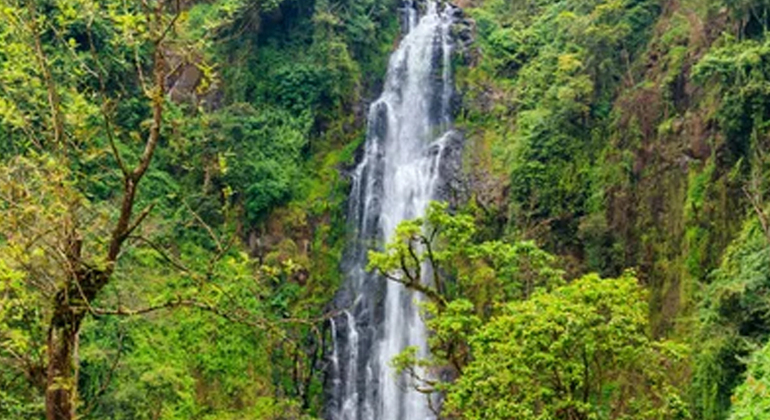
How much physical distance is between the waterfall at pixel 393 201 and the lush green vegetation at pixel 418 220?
0.65 metres

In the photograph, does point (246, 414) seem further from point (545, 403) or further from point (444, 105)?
point (444, 105)

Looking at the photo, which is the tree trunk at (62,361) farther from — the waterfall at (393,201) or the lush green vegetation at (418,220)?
the waterfall at (393,201)

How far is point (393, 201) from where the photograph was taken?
22859 mm

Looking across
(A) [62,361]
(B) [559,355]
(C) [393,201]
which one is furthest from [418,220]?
(C) [393,201]

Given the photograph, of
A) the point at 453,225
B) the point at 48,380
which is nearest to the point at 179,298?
the point at 48,380

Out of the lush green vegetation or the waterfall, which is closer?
the lush green vegetation

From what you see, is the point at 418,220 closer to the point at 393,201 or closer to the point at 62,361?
the point at 62,361

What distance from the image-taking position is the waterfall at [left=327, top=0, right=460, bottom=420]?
65.2 feet

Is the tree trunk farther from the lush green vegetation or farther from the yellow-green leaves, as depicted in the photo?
the yellow-green leaves

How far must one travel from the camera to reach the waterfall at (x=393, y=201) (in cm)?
1986

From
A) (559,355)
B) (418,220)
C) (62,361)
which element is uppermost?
(418,220)

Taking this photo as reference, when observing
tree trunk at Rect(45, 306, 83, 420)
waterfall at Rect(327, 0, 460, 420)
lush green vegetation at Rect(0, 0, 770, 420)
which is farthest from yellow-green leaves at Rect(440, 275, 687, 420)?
tree trunk at Rect(45, 306, 83, 420)

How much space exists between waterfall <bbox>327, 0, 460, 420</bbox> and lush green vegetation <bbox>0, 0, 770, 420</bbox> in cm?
65

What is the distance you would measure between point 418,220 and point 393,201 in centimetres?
1016
